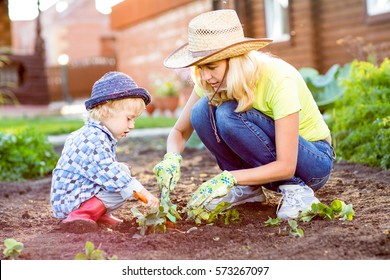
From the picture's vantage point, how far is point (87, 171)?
105 inches

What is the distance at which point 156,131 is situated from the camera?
8.02 metres

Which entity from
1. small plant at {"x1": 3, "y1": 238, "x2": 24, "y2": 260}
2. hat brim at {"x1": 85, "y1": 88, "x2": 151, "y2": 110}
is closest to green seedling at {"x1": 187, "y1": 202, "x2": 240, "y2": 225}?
hat brim at {"x1": 85, "y1": 88, "x2": 151, "y2": 110}

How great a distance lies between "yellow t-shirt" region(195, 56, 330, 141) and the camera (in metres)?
2.64

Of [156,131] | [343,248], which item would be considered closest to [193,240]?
[343,248]

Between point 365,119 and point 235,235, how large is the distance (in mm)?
2205

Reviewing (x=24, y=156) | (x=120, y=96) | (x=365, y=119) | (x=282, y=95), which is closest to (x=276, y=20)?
(x=365, y=119)

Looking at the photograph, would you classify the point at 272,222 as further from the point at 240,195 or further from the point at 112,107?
the point at 112,107

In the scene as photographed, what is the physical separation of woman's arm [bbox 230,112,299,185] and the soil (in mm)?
206

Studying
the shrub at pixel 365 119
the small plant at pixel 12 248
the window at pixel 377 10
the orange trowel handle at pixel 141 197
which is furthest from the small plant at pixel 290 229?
the window at pixel 377 10

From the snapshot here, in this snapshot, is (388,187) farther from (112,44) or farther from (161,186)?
(112,44)

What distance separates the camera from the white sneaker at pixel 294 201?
282 centimetres

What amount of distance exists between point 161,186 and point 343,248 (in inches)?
34.8

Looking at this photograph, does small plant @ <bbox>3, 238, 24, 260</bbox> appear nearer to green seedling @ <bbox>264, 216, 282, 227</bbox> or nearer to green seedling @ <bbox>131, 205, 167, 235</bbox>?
green seedling @ <bbox>131, 205, 167, 235</bbox>

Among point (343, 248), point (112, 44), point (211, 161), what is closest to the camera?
point (343, 248)
